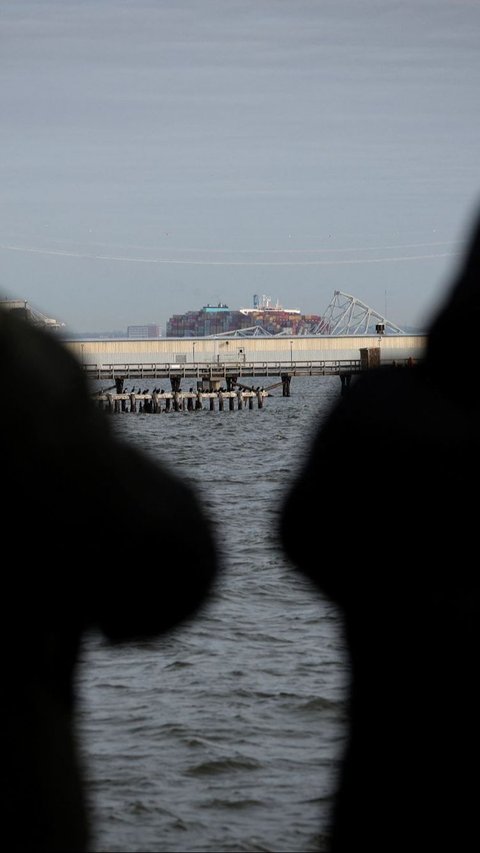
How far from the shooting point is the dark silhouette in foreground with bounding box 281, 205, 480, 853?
93.0 inches

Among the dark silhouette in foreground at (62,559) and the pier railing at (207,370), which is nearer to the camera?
the dark silhouette in foreground at (62,559)

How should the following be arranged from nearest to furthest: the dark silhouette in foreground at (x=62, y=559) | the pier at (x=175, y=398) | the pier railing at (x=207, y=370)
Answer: the dark silhouette in foreground at (x=62, y=559), the pier at (x=175, y=398), the pier railing at (x=207, y=370)

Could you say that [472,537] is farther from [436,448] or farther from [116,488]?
[116,488]

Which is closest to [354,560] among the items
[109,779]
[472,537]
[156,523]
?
[472,537]

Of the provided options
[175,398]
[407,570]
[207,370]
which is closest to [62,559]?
[407,570]

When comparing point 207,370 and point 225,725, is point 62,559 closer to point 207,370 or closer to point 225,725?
point 225,725

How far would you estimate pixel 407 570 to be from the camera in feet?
7.97

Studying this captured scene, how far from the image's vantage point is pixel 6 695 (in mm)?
2387

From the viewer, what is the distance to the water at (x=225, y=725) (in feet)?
21.6

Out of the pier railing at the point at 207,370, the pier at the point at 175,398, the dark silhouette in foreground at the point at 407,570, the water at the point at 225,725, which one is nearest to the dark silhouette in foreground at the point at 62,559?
the water at the point at 225,725

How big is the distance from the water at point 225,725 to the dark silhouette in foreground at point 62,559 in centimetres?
5

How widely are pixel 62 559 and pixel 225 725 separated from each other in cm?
690

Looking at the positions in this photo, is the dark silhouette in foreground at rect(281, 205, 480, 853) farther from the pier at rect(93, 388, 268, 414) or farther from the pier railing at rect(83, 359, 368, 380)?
the pier railing at rect(83, 359, 368, 380)

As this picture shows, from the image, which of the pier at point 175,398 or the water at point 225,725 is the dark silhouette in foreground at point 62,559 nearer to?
the water at point 225,725
